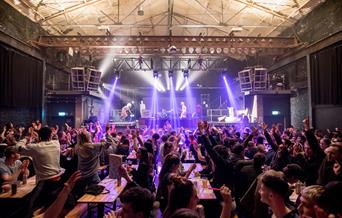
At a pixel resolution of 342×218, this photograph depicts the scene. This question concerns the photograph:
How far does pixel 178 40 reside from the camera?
12781 millimetres

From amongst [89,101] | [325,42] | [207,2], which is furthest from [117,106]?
[325,42]

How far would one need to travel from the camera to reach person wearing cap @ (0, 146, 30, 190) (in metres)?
4.32

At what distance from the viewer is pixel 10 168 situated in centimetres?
464

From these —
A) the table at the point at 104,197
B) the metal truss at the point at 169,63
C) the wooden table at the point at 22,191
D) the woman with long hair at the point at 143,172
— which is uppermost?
the metal truss at the point at 169,63

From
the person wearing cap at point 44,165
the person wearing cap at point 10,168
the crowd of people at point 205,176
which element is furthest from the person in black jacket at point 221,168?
the person wearing cap at point 10,168

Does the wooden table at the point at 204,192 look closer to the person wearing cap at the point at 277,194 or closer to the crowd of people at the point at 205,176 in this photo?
the crowd of people at the point at 205,176

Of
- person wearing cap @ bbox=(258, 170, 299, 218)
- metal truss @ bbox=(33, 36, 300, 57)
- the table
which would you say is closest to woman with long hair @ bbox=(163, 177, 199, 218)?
person wearing cap @ bbox=(258, 170, 299, 218)

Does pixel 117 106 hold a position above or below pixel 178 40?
below

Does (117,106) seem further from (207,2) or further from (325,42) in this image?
(325,42)

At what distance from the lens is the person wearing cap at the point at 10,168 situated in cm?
432

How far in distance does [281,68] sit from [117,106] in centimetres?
1260

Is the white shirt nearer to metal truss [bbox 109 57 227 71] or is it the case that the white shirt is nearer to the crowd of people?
the crowd of people

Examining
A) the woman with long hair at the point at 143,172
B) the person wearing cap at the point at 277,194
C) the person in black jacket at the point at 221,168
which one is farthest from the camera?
the woman with long hair at the point at 143,172

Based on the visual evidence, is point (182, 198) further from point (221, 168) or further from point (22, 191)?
point (22, 191)
